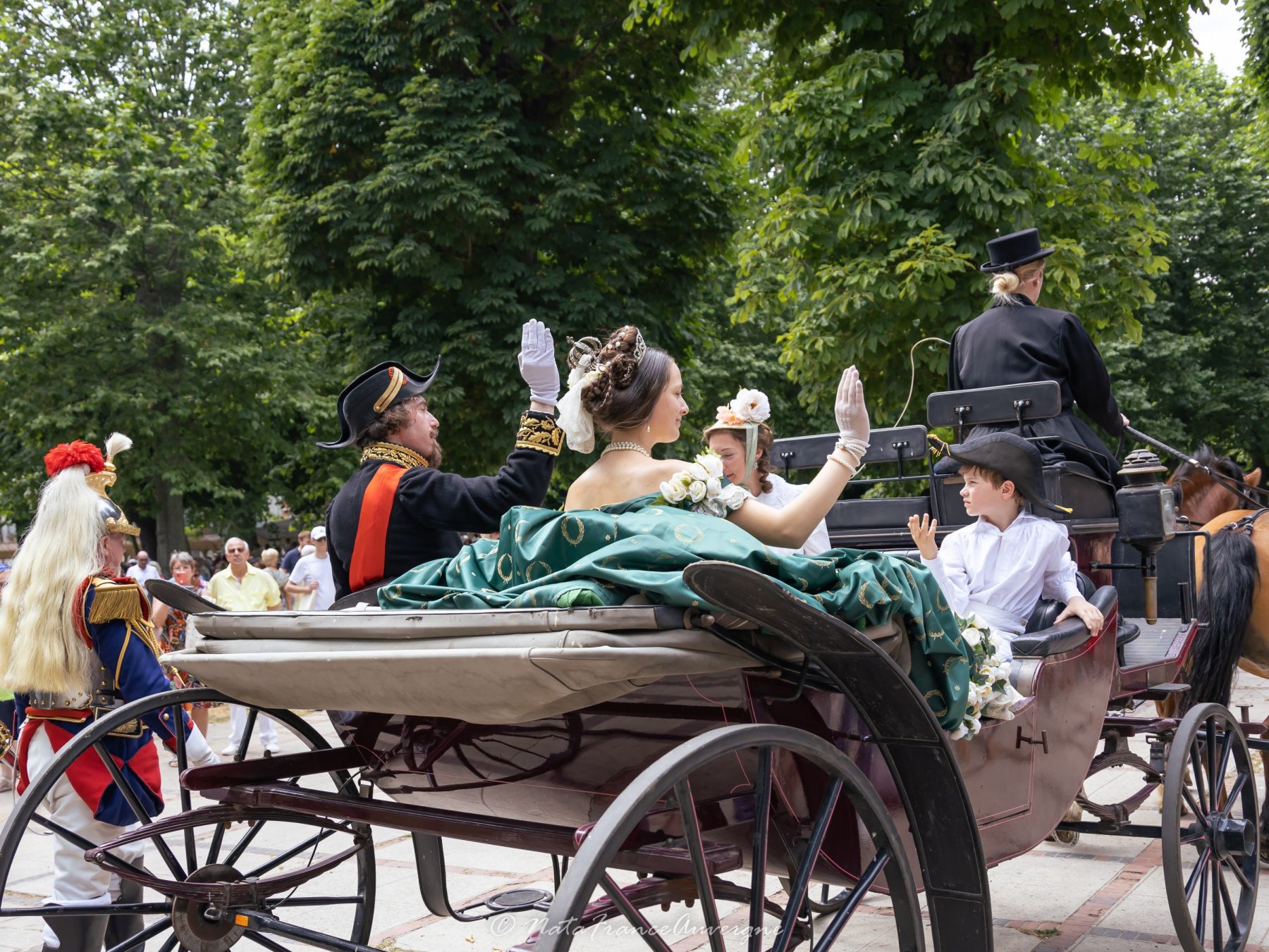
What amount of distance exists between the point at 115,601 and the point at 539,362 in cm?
171

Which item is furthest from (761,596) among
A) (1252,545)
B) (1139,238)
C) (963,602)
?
(1139,238)

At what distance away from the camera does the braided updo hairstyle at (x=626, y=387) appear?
116 inches

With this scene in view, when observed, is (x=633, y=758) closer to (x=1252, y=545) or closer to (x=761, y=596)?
(x=761, y=596)

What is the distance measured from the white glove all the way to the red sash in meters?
0.52

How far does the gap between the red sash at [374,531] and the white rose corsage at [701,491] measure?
1.12 m

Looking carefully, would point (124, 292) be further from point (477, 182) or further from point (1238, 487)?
point (1238, 487)

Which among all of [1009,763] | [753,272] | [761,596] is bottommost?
[1009,763]

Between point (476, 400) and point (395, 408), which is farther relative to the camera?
point (476, 400)

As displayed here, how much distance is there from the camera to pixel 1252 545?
19.2 ft

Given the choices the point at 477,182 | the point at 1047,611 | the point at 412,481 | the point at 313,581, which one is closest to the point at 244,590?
the point at 313,581

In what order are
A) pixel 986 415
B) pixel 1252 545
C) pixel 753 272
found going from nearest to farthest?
pixel 986 415 < pixel 1252 545 < pixel 753 272

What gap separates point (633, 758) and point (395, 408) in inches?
59.7

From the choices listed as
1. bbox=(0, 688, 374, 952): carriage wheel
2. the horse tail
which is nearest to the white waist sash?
the horse tail

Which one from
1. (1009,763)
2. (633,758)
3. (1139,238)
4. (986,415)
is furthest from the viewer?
(1139,238)
